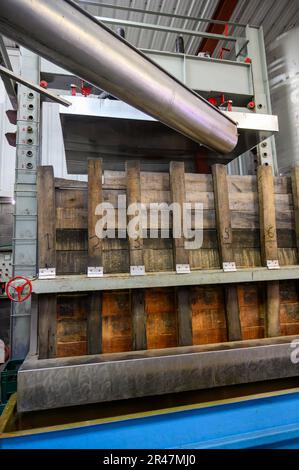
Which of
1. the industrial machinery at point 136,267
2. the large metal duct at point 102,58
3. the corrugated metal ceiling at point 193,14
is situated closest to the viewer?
the large metal duct at point 102,58

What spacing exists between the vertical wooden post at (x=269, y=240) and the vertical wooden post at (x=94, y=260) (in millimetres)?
1020

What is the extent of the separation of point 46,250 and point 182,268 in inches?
29.6

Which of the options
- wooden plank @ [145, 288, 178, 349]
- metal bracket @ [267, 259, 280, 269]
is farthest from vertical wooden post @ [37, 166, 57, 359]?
metal bracket @ [267, 259, 280, 269]

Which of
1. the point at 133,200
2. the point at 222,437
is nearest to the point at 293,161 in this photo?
the point at 133,200

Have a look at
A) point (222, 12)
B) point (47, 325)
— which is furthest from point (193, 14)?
point (47, 325)

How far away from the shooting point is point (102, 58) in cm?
117

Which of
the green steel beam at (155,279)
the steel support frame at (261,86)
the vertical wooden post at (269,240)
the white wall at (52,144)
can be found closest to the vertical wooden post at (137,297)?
the green steel beam at (155,279)

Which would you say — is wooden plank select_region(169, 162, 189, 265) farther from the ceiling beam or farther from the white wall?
the white wall

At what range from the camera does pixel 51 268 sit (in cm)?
141

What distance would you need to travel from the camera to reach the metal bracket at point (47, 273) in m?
1.38

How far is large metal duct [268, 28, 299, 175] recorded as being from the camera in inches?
112

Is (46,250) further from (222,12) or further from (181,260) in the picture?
(222,12)

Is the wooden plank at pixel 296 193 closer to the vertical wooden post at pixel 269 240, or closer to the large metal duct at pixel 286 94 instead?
the vertical wooden post at pixel 269 240
